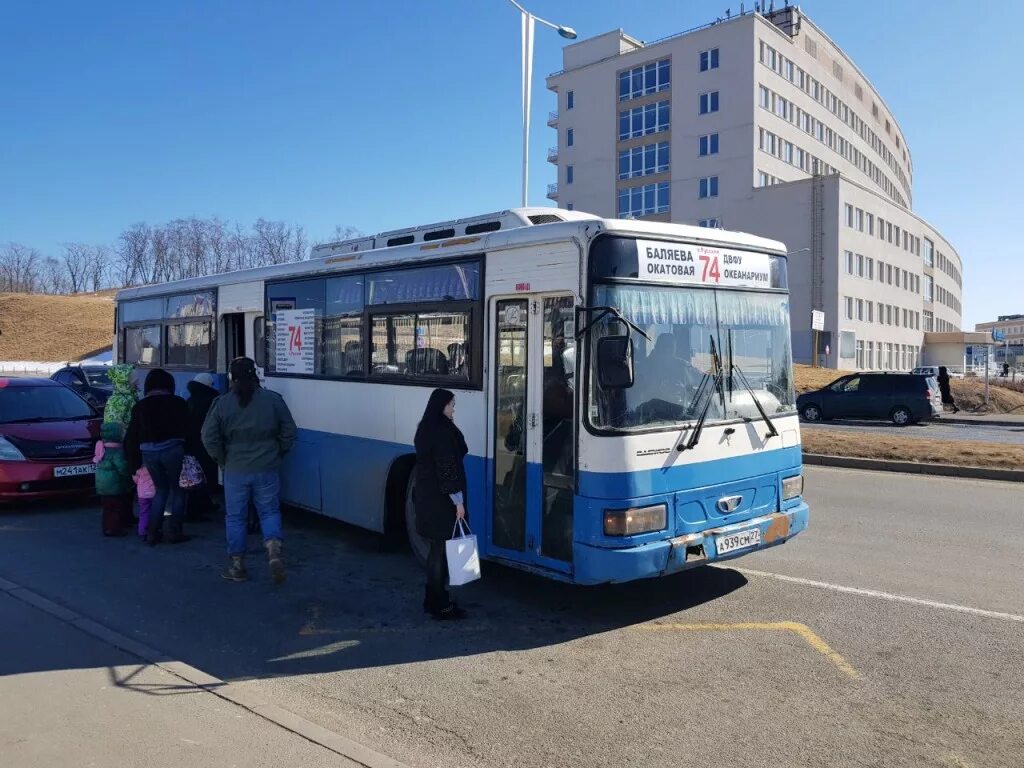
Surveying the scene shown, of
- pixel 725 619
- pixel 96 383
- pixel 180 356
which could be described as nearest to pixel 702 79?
pixel 96 383

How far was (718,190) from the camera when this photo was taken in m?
65.6

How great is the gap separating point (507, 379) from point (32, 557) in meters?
5.07

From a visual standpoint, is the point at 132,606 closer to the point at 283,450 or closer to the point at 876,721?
the point at 283,450

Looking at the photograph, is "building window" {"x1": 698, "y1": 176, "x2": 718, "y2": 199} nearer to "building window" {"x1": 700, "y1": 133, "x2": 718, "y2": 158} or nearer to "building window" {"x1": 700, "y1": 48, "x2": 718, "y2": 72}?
"building window" {"x1": 700, "y1": 133, "x2": 718, "y2": 158}

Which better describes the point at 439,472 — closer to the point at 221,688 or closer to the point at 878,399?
the point at 221,688

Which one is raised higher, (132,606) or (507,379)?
(507,379)

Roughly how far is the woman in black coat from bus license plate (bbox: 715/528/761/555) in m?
1.90

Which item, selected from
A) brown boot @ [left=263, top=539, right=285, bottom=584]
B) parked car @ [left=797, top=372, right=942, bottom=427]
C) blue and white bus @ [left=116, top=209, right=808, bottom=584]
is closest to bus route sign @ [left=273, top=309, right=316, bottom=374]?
blue and white bus @ [left=116, top=209, right=808, bottom=584]

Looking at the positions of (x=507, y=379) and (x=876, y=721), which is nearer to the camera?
(x=876, y=721)

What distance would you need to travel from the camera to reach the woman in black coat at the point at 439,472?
6.04 meters

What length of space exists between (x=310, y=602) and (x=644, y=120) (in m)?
68.6

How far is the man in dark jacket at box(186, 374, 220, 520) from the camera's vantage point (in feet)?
30.3

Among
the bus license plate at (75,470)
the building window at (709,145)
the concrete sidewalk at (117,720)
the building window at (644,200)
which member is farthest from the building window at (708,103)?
the concrete sidewalk at (117,720)

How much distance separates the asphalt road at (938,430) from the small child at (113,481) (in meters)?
18.9
